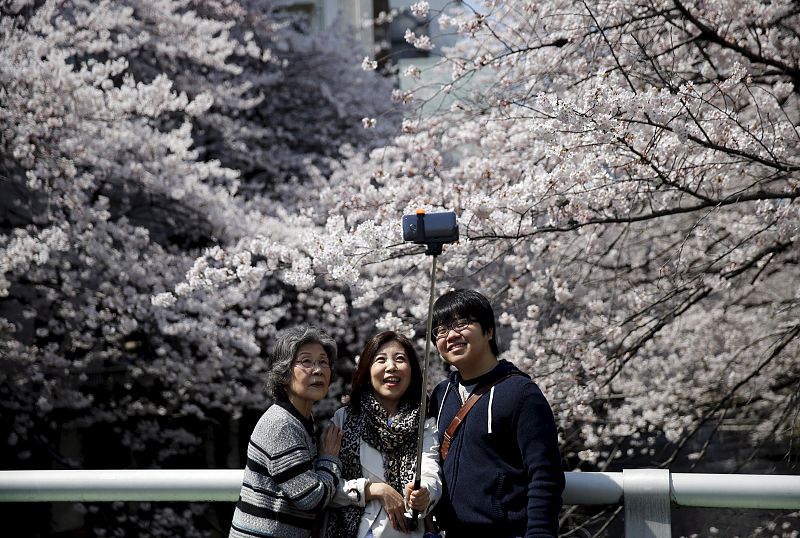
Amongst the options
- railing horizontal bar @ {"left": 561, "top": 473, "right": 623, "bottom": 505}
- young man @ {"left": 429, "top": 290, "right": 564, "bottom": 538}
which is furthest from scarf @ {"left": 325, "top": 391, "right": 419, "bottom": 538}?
railing horizontal bar @ {"left": 561, "top": 473, "right": 623, "bottom": 505}

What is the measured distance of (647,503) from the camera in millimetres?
2627

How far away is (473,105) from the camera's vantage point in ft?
20.3

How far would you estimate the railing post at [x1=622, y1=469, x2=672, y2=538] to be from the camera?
8.57 feet

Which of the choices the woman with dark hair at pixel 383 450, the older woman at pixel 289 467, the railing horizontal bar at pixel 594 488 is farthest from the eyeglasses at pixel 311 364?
the railing horizontal bar at pixel 594 488

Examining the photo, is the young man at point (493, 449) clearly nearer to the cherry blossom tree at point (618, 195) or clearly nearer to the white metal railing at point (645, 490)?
the white metal railing at point (645, 490)

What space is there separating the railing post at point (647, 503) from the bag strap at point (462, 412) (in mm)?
458

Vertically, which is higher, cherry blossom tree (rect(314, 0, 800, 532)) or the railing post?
cherry blossom tree (rect(314, 0, 800, 532))

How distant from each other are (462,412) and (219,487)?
81 centimetres

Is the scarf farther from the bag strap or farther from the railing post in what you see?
the railing post

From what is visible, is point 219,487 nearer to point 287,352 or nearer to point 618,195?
point 287,352

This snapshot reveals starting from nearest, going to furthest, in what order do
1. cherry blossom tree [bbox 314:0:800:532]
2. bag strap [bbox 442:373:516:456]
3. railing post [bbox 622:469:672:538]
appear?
1. railing post [bbox 622:469:672:538]
2. bag strap [bbox 442:373:516:456]
3. cherry blossom tree [bbox 314:0:800:532]

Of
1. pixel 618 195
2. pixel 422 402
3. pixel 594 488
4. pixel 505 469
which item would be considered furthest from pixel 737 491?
pixel 618 195

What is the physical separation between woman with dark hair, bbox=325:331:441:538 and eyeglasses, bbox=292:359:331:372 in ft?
0.36

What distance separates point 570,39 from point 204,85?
6876mm
